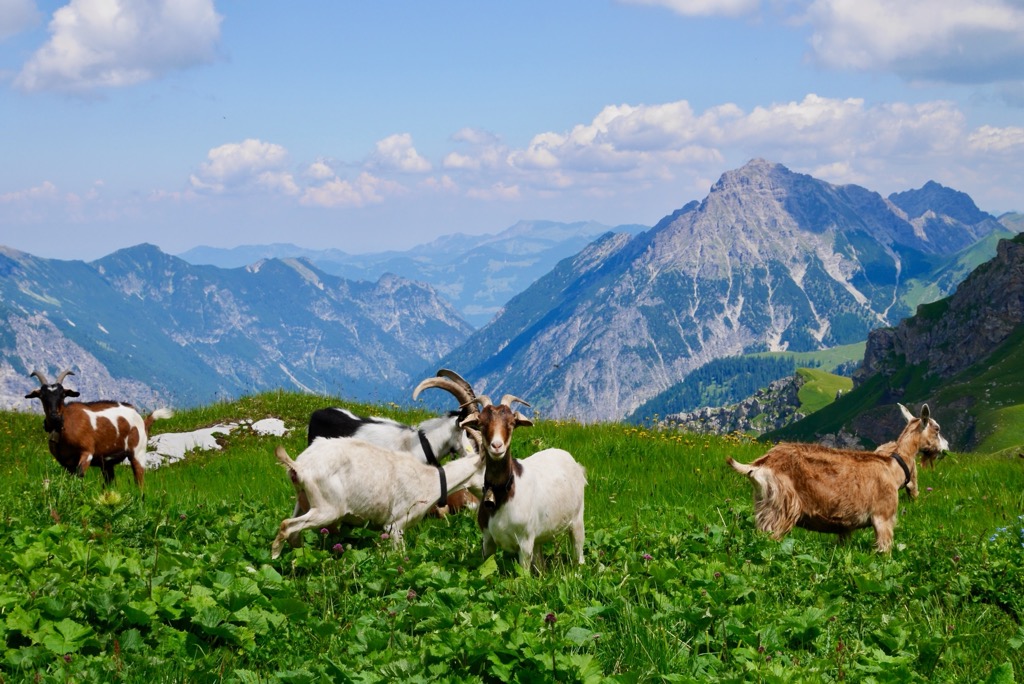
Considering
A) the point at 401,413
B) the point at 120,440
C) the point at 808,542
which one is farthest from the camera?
the point at 401,413

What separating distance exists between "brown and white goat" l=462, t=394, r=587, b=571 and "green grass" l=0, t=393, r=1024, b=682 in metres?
0.33

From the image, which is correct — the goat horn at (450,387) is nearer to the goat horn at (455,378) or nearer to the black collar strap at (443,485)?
the goat horn at (455,378)

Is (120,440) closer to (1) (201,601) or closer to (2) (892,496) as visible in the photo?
(1) (201,601)

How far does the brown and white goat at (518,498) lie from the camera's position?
29.2 ft

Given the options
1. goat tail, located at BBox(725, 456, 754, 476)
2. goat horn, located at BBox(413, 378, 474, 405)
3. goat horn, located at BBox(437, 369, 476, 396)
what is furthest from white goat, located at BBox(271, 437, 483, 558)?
goat tail, located at BBox(725, 456, 754, 476)

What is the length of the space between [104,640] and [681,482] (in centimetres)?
1128

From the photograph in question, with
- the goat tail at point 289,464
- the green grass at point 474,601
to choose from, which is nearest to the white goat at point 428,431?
the green grass at point 474,601

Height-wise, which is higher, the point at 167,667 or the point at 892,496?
the point at 167,667

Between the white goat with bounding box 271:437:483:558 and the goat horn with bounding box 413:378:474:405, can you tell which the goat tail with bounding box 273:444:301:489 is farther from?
the goat horn with bounding box 413:378:474:405

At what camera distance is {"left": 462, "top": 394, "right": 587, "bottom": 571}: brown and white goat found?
29.2 feet

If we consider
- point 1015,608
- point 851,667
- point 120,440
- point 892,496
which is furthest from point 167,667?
point 120,440

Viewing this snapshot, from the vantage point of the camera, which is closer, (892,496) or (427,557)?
(427,557)

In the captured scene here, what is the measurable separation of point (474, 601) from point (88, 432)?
12.3 meters

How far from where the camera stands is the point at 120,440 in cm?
1703
